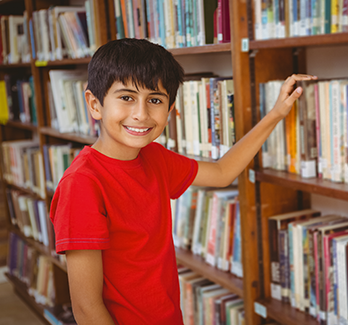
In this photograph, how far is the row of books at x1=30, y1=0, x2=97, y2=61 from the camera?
7.05 ft

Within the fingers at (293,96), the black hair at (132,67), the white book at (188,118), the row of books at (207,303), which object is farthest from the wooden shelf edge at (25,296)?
the fingers at (293,96)

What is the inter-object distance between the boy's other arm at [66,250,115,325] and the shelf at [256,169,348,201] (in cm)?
55

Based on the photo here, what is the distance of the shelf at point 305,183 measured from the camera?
1.10 meters

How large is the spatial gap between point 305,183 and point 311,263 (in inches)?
10.2

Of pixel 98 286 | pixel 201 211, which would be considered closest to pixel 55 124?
pixel 201 211

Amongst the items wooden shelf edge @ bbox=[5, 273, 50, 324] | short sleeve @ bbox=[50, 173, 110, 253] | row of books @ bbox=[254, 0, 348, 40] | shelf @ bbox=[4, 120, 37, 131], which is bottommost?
wooden shelf edge @ bbox=[5, 273, 50, 324]

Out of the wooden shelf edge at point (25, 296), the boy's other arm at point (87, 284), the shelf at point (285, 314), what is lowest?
the wooden shelf edge at point (25, 296)

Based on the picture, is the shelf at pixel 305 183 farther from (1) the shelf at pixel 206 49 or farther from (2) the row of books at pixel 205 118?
(1) the shelf at pixel 206 49

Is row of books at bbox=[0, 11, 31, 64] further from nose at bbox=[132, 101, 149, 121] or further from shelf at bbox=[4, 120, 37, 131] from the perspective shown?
nose at bbox=[132, 101, 149, 121]

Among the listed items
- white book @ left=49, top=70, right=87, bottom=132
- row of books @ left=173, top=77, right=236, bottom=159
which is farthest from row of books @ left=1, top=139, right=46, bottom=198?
row of books @ left=173, top=77, right=236, bottom=159

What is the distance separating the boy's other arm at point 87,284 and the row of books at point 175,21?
791 millimetres

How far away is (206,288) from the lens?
66.8 inches

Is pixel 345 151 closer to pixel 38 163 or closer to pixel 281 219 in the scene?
pixel 281 219

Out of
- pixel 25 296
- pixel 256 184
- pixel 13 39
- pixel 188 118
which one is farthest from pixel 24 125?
pixel 256 184
